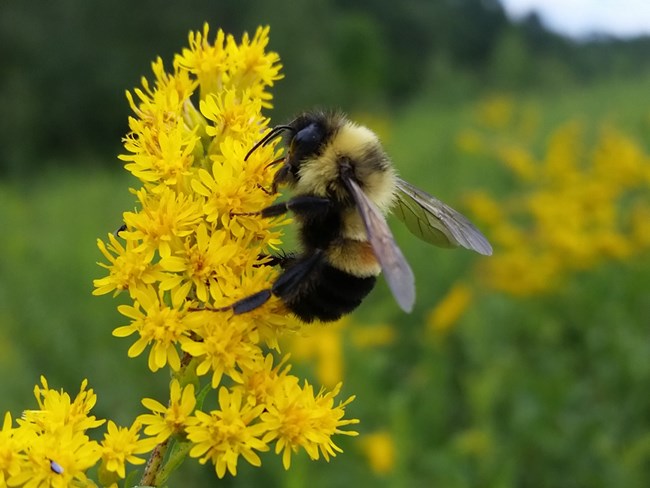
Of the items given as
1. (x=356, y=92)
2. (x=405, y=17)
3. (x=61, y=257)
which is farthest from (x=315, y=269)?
(x=405, y=17)

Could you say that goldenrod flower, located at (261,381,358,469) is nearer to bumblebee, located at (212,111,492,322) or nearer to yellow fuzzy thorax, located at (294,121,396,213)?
bumblebee, located at (212,111,492,322)

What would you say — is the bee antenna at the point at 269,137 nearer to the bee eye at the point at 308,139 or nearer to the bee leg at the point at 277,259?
the bee eye at the point at 308,139

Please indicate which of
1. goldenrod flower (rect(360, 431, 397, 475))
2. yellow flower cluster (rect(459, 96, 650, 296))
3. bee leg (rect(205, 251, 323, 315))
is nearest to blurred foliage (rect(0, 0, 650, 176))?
yellow flower cluster (rect(459, 96, 650, 296))

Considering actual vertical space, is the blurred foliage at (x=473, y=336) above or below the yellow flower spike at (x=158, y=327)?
above

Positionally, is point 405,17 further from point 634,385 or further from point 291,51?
point 634,385

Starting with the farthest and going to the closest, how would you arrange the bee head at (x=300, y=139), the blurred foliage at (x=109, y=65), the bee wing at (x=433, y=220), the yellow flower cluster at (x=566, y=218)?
the blurred foliage at (x=109, y=65), the yellow flower cluster at (x=566, y=218), the bee wing at (x=433, y=220), the bee head at (x=300, y=139)

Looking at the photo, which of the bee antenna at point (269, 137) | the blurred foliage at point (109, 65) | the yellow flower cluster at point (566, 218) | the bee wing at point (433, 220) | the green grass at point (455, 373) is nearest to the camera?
the bee antenna at point (269, 137)

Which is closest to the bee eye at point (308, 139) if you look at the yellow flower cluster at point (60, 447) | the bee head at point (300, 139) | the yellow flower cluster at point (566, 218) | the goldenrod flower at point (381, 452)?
the bee head at point (300, 139)
